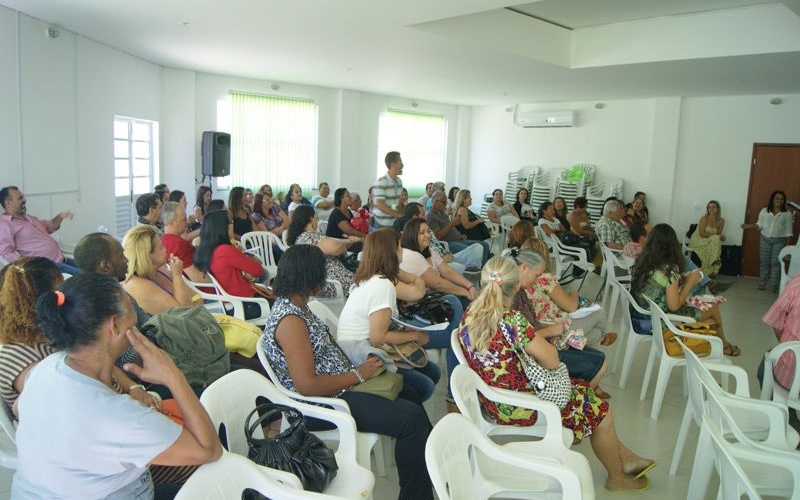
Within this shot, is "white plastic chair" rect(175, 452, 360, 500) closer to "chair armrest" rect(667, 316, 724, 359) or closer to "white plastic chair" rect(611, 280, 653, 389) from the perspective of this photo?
"chair armrest" rect(667, 316, 724, 359)

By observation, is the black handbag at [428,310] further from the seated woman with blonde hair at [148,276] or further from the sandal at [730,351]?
the sandal at [730,351]

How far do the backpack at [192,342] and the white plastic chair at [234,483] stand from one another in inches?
40.5

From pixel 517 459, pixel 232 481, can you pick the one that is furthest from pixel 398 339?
pixel 232 481

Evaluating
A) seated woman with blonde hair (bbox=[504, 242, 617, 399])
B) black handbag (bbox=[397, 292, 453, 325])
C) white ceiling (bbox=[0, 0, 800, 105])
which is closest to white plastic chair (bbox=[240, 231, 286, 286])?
white ceiling (bbox=[0, 0, 800, 105])

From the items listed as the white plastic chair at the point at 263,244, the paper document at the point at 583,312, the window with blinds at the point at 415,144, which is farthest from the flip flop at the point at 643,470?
the window with blinds at the point at 415,144

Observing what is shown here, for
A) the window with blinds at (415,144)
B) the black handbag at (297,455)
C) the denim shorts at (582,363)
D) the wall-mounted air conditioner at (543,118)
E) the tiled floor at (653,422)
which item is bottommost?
the tiled floor at (653,422)

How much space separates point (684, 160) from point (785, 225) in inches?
93.8

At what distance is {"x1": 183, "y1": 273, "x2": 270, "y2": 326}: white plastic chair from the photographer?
3957 mm

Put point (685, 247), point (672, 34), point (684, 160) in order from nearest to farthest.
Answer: point (672, 34)
point (685, 247)
point (684, 160)

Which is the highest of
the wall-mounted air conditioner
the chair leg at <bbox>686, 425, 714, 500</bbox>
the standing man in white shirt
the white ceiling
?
the white ceiling

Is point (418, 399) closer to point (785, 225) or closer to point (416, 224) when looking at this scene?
point (416, 224)

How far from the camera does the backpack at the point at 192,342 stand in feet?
8.47

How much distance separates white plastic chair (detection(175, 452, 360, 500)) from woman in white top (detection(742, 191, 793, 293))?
854cm

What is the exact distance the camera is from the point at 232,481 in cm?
164
